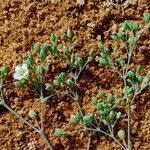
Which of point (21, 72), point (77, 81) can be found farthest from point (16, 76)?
point (77, 81)

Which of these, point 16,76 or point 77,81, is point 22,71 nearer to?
point 16,76

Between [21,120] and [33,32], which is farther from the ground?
[33,32]

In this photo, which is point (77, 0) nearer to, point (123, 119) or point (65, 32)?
point (65, 32)

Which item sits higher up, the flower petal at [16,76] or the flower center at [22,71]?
the flower center at [22,71]

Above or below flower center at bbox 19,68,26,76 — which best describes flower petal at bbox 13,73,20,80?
below

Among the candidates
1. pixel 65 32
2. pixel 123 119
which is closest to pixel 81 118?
pixel 123 119
